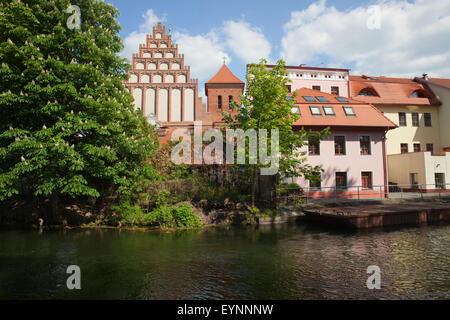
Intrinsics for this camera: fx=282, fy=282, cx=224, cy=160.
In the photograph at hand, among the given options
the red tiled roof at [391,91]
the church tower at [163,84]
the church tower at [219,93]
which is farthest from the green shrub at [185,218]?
the red tiled roof at [391,91]

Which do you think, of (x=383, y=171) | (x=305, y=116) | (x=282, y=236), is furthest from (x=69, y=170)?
(x=383, y=171)

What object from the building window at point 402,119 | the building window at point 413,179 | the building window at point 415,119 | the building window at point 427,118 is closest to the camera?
the building window at point 413,179

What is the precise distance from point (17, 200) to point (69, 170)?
27.9 feet

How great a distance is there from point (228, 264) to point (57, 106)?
9.87m

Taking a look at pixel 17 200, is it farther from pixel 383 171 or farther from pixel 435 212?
pixel 383 171

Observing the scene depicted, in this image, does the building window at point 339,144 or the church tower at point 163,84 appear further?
the church tower at point 163,84

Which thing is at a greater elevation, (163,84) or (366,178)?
(163,84)

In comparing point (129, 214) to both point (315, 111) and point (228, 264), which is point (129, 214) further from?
point (315, 111)

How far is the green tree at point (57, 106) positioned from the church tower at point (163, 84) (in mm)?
21834

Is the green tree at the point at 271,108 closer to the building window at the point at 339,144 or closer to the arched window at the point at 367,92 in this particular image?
the building window at the point at 339,144

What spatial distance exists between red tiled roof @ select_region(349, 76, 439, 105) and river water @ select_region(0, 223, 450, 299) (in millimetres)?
20766

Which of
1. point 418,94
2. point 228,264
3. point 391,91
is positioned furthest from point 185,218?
point 418,94

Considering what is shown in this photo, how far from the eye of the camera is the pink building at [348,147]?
2372 cm

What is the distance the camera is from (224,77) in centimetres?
3491
